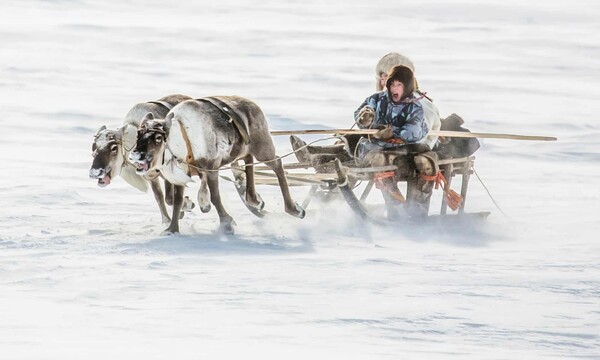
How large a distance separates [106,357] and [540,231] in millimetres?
4743

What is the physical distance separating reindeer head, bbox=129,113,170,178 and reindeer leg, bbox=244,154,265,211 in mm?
815

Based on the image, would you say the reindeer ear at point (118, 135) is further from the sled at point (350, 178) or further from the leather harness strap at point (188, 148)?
the sled at point (350, 178)

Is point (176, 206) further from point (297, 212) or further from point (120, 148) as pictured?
point (297, 212)

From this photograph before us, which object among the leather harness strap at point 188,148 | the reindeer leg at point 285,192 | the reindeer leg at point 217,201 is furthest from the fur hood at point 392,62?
the leather harness strap at point 188,148

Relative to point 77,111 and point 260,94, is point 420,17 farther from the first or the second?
point 77,111

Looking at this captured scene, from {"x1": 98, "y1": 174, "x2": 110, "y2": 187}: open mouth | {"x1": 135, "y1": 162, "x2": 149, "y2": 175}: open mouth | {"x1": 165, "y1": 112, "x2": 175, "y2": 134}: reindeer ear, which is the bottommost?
{"x1": 98, "y1": 174, "x2": 110, "y2": 187}: open mouth

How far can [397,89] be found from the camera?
8.74 meters

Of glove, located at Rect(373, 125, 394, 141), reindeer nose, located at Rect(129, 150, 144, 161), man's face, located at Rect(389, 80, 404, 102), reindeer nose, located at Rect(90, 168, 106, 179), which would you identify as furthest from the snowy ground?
man's face, located at Rect(389, 80, 404, 102)

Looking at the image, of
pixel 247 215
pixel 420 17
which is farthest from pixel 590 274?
pixel 420 17

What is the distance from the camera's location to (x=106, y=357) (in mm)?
4945

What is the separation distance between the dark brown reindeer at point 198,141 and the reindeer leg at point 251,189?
0.65 feet

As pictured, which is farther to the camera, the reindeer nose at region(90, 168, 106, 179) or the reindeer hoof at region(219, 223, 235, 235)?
the reindeer hoof at region(219, 223, 235, 235)

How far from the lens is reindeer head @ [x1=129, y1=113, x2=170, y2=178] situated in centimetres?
762

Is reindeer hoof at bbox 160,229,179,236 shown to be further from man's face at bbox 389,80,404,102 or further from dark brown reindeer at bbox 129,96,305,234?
man's face at bbox 389,80,404,102
